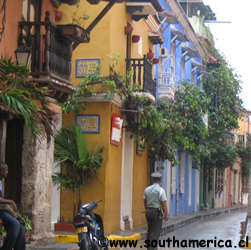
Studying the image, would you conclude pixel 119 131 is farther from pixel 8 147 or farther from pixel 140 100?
pixel 8 147

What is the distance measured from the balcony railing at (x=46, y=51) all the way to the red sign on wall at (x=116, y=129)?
191 inches

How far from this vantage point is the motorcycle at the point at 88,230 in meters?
10.8

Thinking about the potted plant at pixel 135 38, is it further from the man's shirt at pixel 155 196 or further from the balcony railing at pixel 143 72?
the man's shirt at pixel 155 196

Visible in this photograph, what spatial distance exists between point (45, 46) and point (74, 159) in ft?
16.8

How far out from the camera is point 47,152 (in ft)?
44.2

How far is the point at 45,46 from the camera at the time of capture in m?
12.4

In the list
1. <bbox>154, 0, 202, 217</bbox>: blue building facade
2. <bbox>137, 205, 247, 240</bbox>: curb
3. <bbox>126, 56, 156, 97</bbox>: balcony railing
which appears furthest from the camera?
<bbox>154, 0, 202, 217</bbox>: blue building facade

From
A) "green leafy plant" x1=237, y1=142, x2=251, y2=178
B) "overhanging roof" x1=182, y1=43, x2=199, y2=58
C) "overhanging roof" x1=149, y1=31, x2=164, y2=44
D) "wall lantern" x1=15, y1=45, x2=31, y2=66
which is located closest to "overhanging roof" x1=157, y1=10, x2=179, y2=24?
"overhanging roof" x1=149, y1=31, x2=164, y2=44

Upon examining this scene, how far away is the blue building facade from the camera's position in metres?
24.1

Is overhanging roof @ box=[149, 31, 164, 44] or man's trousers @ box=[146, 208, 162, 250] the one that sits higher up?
overhanging roof @ box=[149, 31, 164, 44]

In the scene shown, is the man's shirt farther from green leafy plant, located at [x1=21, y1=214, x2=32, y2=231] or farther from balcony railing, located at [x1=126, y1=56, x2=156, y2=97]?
balcony railing, located at [x1=126, y1=56, x2=156, y2=97]

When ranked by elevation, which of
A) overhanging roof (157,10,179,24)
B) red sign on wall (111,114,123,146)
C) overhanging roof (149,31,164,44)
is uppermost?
overhanging roof (157,10,179,24)

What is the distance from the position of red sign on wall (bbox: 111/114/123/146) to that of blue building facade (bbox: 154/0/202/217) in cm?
517

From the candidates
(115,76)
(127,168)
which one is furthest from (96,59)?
(127,168)
